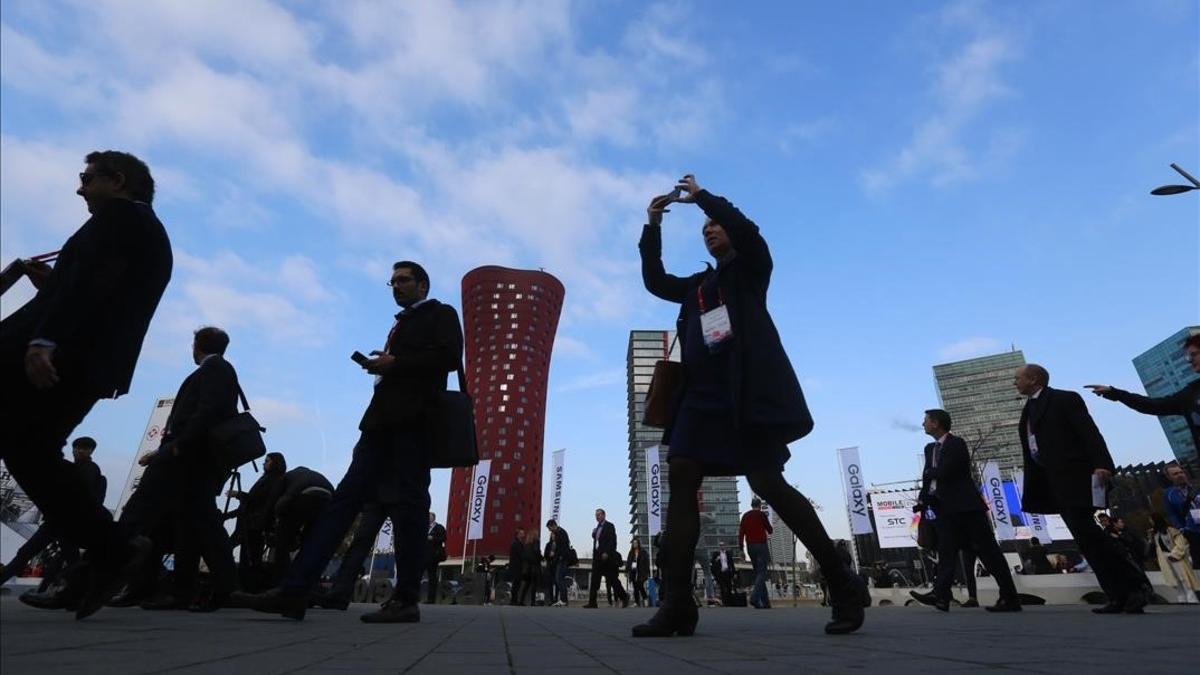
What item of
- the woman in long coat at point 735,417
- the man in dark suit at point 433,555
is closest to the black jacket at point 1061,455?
the woman in long coat at point 735,417

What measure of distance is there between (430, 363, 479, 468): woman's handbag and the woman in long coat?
145 cm

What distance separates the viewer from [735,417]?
328 cm

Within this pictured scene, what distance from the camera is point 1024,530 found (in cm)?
3266

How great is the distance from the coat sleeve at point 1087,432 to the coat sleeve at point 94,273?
6.23 metres

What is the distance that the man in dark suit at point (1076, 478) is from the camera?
529cm

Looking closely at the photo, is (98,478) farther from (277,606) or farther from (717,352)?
(717,352)

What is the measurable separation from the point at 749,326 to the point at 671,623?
1.40 metres

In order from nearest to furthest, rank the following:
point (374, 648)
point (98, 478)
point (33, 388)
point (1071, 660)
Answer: point (1071, 660) < point (374, 648) < point (33, 388) < point (98, 478)

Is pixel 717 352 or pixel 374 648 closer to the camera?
pixel 374 648

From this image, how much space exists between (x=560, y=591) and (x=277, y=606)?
49.3 ft

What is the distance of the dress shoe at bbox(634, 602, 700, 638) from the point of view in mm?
3121

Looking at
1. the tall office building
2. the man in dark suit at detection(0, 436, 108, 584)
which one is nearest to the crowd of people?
the man in dark suit at detection(0, 436, 108, 584)

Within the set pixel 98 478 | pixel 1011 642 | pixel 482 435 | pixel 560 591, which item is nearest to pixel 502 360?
pixel 482 435

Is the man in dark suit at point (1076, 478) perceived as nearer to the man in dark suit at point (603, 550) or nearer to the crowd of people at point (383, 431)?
the crowd of people at point (383, 431)
